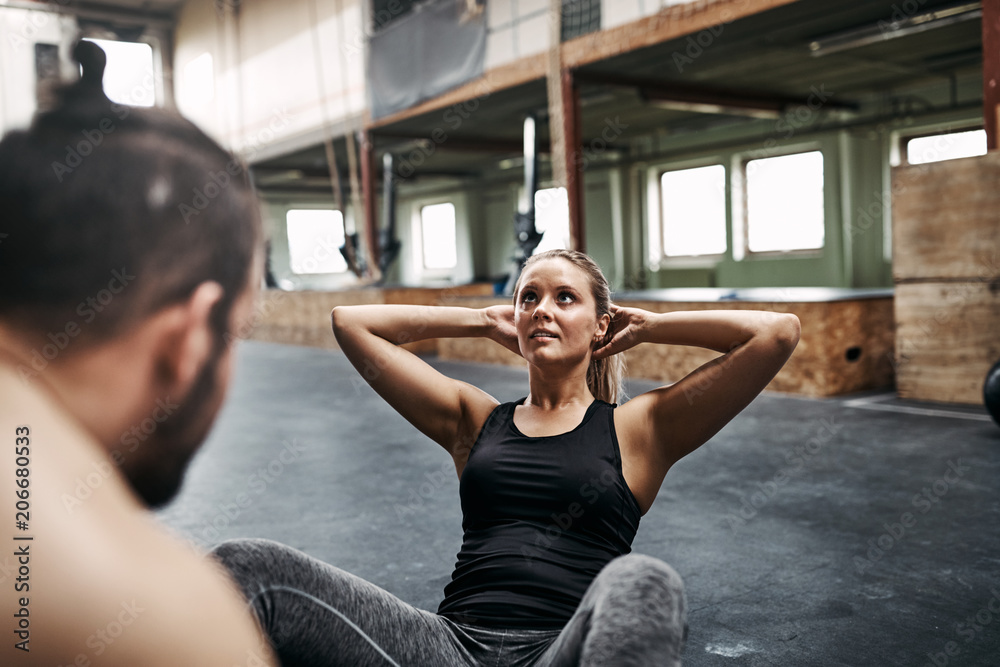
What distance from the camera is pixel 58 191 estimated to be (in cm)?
52

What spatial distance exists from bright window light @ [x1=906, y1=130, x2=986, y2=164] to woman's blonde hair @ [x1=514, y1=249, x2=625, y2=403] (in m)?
10.3

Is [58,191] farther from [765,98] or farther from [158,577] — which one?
[765,98]

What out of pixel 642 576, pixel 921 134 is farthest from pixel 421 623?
pixel 921 134

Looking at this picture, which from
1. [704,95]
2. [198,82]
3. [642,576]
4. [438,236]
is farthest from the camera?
[438,236]

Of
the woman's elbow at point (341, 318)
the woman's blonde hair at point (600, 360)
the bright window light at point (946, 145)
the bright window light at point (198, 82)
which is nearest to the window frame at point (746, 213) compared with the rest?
the bright window light at point (946, 145)

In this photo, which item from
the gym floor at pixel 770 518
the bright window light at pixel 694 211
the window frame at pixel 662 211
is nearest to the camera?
the gym floor at pixel 770 518

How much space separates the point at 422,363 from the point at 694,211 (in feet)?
41.5

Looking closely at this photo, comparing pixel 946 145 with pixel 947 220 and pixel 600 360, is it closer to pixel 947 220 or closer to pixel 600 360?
pixel 947 220

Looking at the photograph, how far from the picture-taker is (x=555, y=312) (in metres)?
1.52

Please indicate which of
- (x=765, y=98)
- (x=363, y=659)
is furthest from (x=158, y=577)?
(x=765, y=98)

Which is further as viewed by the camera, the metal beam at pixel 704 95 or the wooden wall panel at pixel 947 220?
the metal beam at pixel 704 95

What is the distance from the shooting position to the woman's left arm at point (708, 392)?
1.48 m

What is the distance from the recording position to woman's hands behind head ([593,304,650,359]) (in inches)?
63.4

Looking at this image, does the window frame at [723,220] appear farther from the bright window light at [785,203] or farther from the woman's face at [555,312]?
the woman's face at [555,312]
